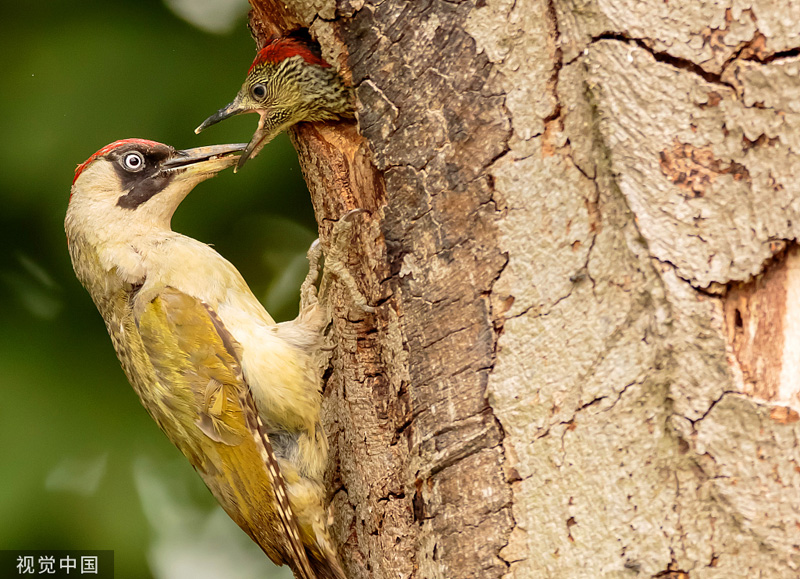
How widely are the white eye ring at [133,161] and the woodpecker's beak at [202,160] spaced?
0.30ft

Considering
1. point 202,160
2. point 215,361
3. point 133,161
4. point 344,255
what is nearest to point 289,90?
point 344,255

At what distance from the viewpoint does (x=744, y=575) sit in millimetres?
1305

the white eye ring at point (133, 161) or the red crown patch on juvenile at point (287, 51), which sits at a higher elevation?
the red crown patch on juvenile at point (287, 51)

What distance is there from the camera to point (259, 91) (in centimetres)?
252

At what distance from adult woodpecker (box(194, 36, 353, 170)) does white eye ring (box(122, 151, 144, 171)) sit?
691 mm

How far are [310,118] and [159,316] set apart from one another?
40.0 inches

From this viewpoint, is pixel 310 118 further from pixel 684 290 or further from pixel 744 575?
pixel 744 575

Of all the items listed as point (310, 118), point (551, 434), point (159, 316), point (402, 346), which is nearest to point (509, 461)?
point (551, 434)

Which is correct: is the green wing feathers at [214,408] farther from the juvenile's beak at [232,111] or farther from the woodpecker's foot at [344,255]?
the woodpecker's foot at [344,255]

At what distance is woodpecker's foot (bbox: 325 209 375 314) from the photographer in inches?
78.0

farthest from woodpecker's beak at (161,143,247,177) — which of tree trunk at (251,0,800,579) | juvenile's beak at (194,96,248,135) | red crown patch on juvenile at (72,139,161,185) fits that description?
tree trunk at (251,0,800,579)

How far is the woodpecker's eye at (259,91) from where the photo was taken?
2.49 meters

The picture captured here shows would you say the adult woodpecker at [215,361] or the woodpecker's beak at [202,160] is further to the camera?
the woodpecker's beak at [202,160]

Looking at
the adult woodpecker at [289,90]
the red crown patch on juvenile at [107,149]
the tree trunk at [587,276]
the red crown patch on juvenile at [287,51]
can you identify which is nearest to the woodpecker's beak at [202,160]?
the red crown patch on juvenile at [107,149]
